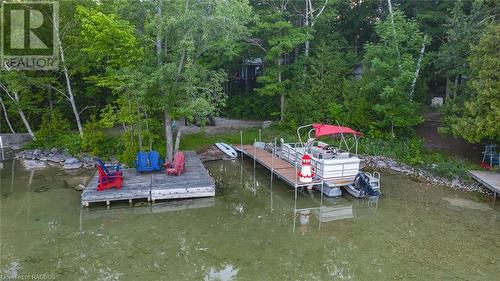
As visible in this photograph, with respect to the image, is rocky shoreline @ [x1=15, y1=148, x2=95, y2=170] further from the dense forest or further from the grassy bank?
the dense forest

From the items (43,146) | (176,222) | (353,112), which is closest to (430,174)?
(353,112)

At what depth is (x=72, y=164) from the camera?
15625 millimetres

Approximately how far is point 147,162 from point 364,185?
25.5ft

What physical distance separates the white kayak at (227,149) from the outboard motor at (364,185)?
6.81m

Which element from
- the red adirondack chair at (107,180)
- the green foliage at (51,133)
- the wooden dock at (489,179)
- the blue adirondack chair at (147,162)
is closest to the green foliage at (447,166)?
the wooden dock at (489,179)

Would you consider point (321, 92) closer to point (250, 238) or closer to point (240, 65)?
point (240, 65)

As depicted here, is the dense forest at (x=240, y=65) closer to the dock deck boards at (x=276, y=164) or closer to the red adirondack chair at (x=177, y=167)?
the red adirondack chair at (x=177, y=167)

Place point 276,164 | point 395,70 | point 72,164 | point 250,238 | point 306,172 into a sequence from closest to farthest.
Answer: point 250,238 < point 306,172 < point 276,164 < point 72,164 < point 395,70

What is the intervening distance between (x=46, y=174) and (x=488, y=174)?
1720 centimetres

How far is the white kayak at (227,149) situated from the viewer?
58.0 feet

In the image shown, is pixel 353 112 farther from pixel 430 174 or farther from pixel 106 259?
pixel 106 259

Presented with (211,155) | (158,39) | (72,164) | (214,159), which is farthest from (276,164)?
(72,164)

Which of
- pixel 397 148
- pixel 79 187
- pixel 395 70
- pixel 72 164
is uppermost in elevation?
pixel 395 70

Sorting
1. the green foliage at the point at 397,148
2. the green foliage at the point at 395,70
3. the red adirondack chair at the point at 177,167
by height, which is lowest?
the red adirondack chair at the point at 177,167
